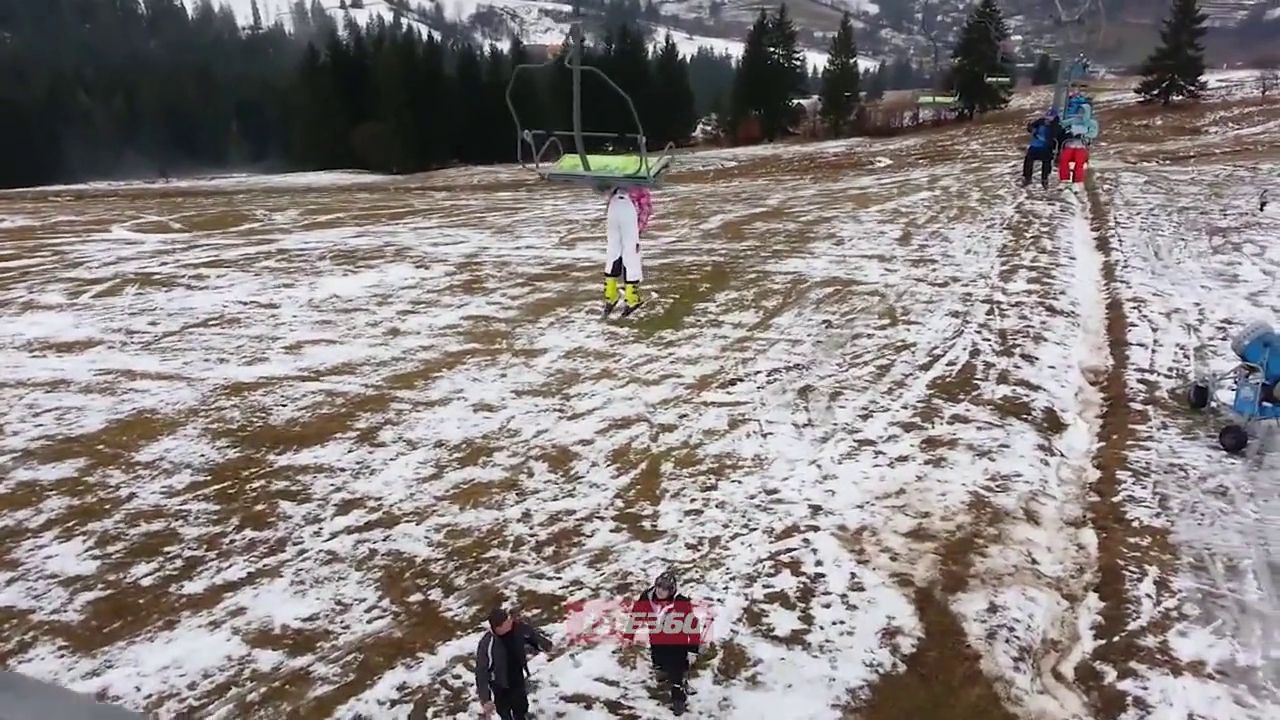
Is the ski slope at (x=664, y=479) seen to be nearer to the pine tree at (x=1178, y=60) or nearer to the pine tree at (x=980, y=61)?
the pine tree at (x=980, y=61)

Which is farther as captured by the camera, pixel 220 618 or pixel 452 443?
pixel 452 443

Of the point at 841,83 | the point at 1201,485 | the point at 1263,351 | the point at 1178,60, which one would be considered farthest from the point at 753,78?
the point at 1201,485

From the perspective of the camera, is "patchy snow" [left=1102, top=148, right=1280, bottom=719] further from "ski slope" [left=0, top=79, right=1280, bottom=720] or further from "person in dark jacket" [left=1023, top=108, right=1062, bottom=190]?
"person in dark jacket" [left=1023, top=108, right=1062, bottom=190]

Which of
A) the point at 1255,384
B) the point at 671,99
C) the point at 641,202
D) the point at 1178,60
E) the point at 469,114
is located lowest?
the point at 1255,384

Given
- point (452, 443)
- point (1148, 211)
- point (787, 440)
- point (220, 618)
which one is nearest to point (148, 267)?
point (452, 443)

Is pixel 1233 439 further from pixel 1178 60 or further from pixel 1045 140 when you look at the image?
pixel 1178 60

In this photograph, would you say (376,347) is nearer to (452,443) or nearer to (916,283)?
(452,443)
